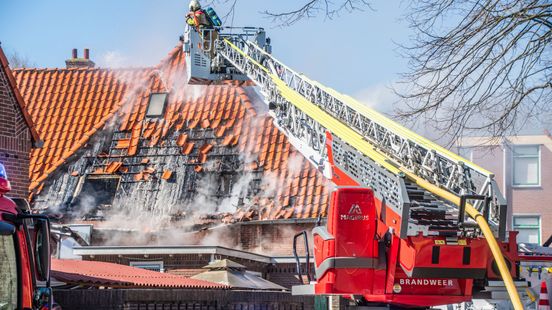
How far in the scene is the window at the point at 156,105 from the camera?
2698cm

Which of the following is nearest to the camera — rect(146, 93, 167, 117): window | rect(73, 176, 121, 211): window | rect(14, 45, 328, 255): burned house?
rect(14, 45, 328, 255): burned house

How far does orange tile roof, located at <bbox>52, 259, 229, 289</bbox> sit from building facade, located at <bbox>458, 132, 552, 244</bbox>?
22.2 m

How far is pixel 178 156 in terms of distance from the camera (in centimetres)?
2561

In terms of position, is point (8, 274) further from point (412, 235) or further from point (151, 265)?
point (151, 265)

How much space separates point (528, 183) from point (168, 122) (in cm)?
1780

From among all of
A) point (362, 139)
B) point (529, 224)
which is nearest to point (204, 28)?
point (362, 139)

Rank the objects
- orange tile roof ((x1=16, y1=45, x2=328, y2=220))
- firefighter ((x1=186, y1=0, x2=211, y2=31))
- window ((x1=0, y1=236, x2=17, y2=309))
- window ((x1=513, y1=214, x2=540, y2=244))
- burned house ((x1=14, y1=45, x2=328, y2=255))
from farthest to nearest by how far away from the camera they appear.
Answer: window ((x1=513, y1=214, x2=540, y2=244))
orange tile roof ((x1=16, y1=45, x2=328, y2=220))
burned house ((x1=14, y1=45, x2=328, y2=255))
firefighter ((x1=186, y1=0, x2=211, y2=31))
window ((x1=0, y1=236, x2=17, y2=309))

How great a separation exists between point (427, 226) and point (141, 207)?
552 inches

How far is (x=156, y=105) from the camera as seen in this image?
27312mm

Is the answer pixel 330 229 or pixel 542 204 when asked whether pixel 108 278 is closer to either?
pixel 330 229

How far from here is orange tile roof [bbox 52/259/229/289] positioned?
48.4 feet

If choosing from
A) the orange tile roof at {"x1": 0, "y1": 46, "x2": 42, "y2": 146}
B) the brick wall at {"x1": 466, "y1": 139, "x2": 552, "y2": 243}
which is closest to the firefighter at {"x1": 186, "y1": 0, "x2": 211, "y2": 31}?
the orange tile roof at {"x1": 0, "y1": 46, "x2": 42, "y2": 146}

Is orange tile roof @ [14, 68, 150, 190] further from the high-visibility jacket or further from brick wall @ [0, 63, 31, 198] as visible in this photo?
brick wall @ [0, 63, 31, 198]

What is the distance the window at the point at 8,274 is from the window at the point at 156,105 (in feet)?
62.7
